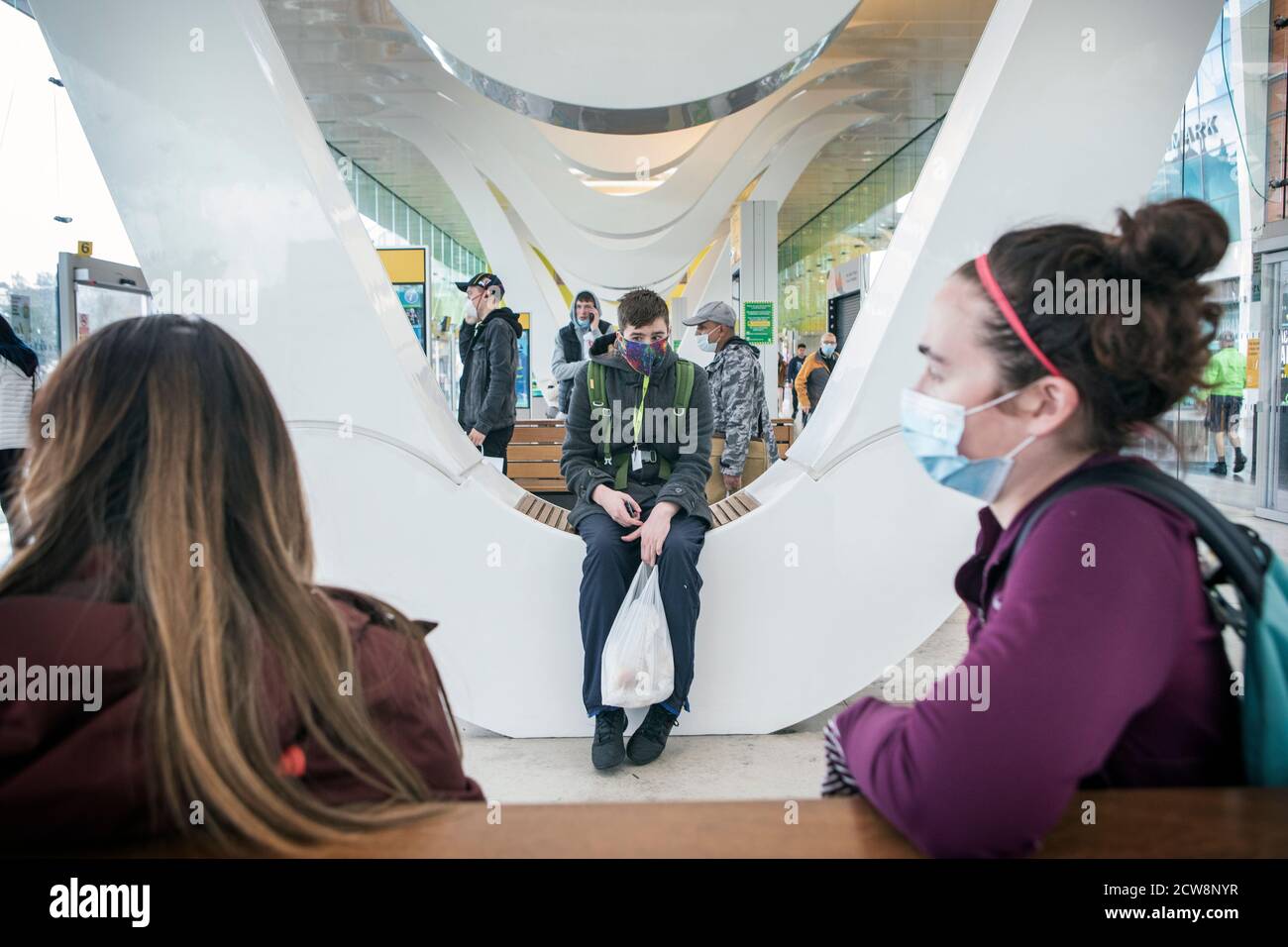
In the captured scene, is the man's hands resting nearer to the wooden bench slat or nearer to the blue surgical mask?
the blue surgical mask

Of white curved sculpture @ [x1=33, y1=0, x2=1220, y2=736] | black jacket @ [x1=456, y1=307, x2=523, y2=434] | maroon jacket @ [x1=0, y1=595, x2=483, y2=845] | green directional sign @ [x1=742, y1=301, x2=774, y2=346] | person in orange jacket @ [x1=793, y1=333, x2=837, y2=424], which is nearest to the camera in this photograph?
maroon jacket @ [x1=0, y1=595, x2=483, y2=845]

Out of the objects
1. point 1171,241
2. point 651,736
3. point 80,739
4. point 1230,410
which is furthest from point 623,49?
point 1230,410

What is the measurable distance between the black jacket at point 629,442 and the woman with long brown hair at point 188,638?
264cm

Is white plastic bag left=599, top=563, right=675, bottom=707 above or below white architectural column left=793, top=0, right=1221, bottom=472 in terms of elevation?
below

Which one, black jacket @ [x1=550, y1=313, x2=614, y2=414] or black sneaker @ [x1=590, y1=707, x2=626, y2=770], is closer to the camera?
black sneaker @ [x1=590, y1=707, x2=626, y2=770]

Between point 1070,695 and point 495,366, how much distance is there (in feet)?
17.3

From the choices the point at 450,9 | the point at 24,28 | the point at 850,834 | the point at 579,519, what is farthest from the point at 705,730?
the point at 24,28

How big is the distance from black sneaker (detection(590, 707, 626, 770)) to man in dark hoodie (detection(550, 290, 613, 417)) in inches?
167

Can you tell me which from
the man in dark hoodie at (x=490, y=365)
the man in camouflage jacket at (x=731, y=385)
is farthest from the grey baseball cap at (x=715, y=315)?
the man in dark hoodie at (x=490, y=365)

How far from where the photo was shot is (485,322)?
240 inches

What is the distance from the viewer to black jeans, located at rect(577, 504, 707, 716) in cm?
372

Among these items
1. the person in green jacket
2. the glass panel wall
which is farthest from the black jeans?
the glass panel wall
